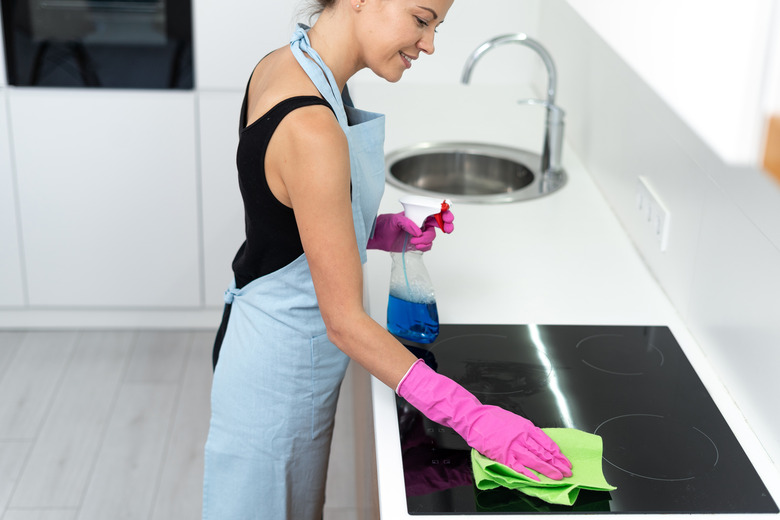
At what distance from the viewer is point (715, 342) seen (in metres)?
1.44

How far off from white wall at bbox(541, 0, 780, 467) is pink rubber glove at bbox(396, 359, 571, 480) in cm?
33

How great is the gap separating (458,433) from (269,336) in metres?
0.39

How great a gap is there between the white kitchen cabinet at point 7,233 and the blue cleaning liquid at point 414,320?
6.39 ft

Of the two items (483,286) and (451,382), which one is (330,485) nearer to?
(483,286)

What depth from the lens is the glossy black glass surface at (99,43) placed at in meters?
2.77

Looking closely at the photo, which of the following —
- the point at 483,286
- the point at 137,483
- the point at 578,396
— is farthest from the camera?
the point at 137,483

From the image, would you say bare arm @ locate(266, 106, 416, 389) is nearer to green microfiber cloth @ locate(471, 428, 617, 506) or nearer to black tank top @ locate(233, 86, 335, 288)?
black tank top @ locate(233, 86, 335, 288)

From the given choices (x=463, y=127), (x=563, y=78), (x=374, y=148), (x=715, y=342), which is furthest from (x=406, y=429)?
(x=563, y=78)

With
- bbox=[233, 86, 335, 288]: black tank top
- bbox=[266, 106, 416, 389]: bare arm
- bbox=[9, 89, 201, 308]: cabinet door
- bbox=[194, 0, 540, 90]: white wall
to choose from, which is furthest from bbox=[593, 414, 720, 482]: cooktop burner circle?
bbox=[9, 89, 201, 308]: cabinet door

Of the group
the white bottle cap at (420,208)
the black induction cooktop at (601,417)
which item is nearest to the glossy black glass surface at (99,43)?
the white bottle cap at (420,208)

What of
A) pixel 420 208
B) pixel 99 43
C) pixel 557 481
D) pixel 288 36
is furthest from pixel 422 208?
pixel 99 43

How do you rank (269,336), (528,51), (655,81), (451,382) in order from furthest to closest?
(528,51), (269,336), (451,382), (655,81)

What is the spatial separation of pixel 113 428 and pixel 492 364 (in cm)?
161

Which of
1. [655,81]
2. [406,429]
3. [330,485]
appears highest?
[655,81]
